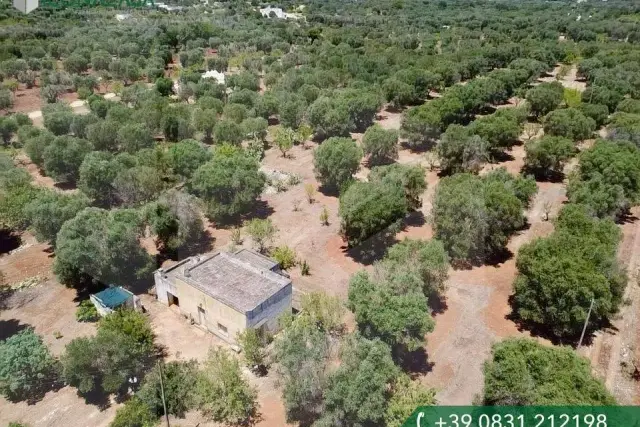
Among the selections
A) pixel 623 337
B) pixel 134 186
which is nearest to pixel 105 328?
pixel 134 186

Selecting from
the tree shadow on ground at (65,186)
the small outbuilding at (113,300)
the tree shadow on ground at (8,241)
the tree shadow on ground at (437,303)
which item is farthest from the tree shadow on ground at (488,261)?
the tree shadow on ground at (65,186)

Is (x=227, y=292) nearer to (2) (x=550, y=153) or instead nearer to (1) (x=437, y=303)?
(1) (x=437, y=303)

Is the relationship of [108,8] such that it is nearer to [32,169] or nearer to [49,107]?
[49,107]

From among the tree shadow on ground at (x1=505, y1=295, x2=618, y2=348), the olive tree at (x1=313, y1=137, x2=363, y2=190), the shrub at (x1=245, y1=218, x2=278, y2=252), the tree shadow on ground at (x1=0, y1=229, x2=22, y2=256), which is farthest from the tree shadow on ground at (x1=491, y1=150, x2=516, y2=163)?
the tree shadow on ground at (x1=0, y1=229, x2=22, y2=256)

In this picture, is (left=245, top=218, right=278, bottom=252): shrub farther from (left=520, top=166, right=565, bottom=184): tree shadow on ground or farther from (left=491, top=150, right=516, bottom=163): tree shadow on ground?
(left=491, top=150, right=516, bottom=163): tree shadow on ground

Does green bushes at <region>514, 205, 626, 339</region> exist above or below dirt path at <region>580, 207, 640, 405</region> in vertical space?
above

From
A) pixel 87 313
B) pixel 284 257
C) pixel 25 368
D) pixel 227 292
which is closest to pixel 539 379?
pixel 227 292
